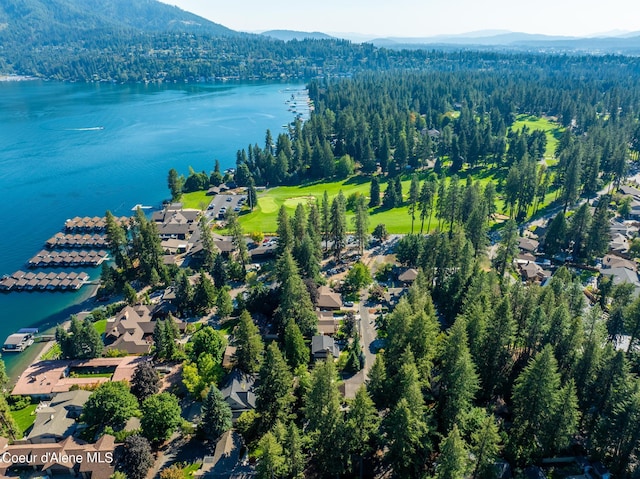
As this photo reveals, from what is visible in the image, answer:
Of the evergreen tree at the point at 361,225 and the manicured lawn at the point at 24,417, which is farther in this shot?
the evergreen tree at the point at 361,225

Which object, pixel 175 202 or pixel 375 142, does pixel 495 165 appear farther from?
pixel 175 202

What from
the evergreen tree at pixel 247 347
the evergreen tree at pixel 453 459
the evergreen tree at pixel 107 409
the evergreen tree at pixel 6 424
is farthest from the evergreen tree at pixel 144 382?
the evergreen tree at pixel 453 459

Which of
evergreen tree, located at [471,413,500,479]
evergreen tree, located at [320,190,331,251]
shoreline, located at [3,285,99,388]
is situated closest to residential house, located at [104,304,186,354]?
shoreline, located at [3,285,99,388]

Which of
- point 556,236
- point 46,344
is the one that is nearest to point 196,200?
point 46,344

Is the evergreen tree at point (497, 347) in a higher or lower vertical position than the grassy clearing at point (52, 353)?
higher

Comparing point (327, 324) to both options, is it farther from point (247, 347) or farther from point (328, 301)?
point (247, 347)

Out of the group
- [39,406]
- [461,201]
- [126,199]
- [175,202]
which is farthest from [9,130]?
[461,201]

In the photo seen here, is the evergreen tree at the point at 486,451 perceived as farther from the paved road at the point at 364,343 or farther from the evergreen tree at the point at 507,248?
the evergreen tree at the point at 507,248
